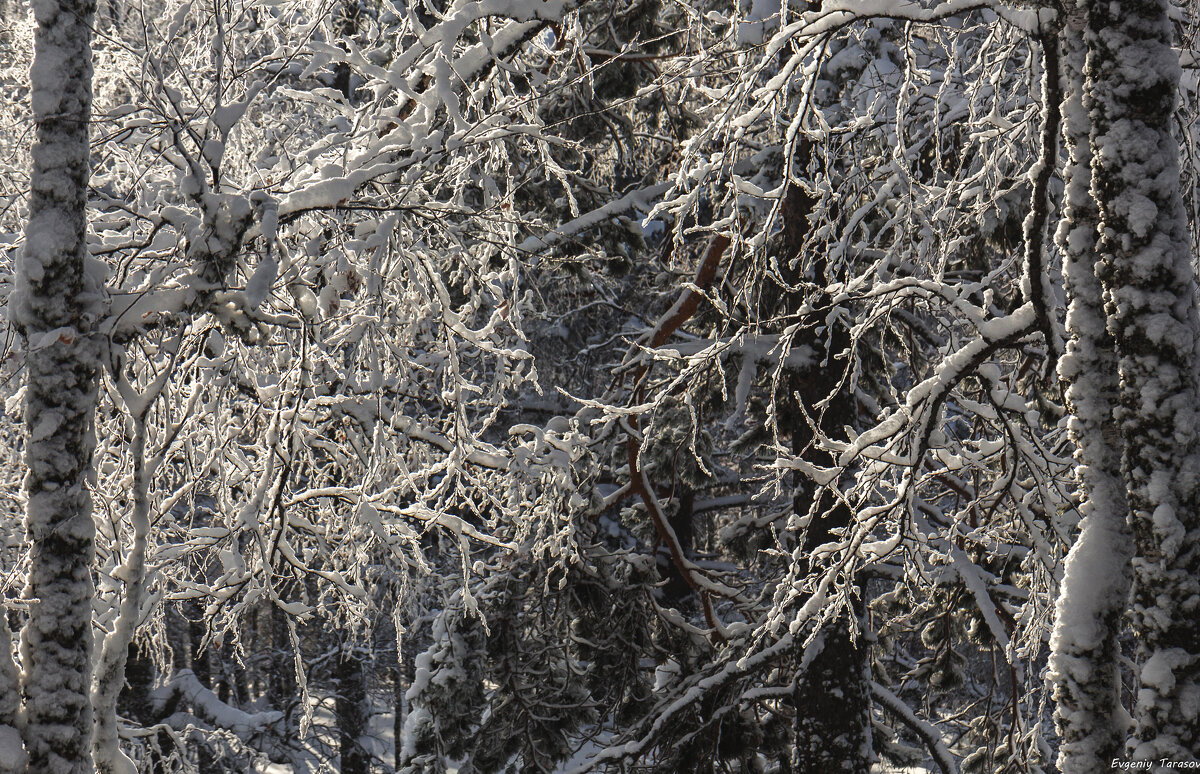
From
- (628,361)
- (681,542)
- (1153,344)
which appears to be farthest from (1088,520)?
(681,542)

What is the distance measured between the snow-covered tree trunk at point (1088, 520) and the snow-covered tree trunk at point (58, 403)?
3.29m

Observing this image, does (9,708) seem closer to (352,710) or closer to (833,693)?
(833,693)

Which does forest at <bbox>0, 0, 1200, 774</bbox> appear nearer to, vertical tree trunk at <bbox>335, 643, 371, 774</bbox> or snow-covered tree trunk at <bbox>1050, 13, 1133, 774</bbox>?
snow-covered tree trunk at <bbox>1050, 13, 1133, 774</bbox>

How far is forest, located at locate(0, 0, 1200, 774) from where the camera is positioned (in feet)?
9.89

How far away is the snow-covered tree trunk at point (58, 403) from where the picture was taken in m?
3.26

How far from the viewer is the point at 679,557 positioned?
7.21m

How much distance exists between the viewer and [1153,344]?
274 cm

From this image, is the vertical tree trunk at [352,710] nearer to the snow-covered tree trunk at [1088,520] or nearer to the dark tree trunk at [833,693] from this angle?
the dark tree trunk at [833,693]

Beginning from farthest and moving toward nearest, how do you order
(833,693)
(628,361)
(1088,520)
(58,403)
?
(628,361) < (833,693) < (58,403) < (1088,520)

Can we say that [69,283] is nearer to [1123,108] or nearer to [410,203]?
[410,203]

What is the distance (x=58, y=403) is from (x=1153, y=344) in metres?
3.51

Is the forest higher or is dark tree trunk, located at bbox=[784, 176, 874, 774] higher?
the forest

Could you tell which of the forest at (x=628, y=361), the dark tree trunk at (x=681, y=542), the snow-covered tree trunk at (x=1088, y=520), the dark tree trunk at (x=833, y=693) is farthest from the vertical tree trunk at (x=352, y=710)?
the snow-covered tree trunk at (x=1088, y=520)

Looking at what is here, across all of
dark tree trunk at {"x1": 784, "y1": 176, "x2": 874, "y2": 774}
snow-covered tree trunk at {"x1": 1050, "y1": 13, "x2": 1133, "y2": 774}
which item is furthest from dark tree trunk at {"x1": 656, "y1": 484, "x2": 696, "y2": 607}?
snow-covered tree trunk at {"x1": 1050, "y1": 13, "x2": 1133, "y2": 774}
